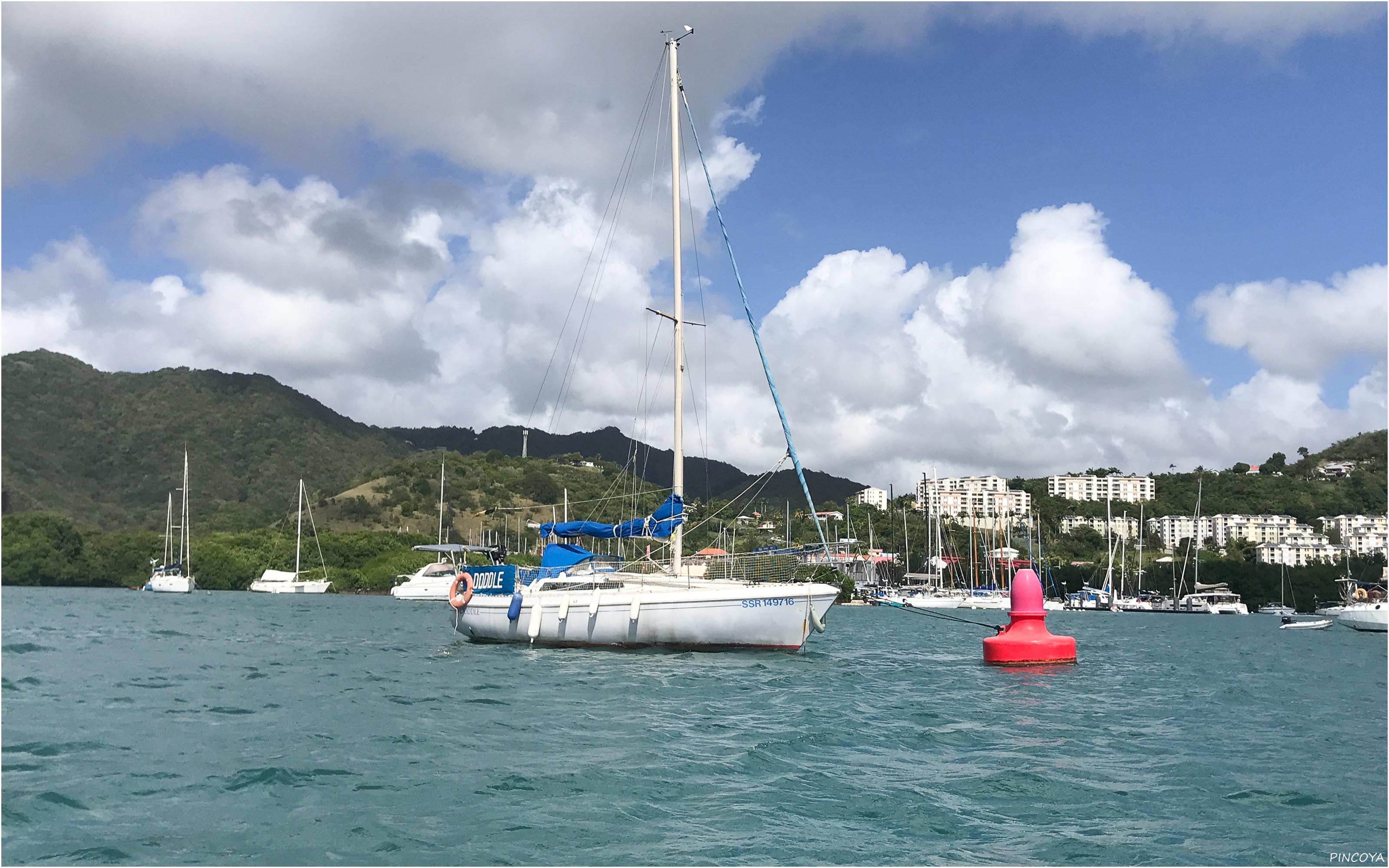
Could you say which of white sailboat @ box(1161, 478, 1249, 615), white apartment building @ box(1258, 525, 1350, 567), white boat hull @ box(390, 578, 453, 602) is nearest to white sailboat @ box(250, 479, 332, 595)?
white boat hull @ box(390, 578, 453, 602)

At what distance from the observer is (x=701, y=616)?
2397 cm

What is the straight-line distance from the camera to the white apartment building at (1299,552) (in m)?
139

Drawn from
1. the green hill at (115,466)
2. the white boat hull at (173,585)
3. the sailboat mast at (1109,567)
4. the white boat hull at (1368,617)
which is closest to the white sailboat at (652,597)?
the white boat hull at (1368,617)

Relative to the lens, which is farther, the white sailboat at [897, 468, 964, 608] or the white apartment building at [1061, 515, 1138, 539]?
the white apartment building at [1061, 515, 1138, 539]

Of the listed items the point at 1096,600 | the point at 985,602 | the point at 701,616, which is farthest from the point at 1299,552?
the point at 701,616

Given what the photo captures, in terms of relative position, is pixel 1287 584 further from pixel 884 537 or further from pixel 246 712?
pixel 246 712

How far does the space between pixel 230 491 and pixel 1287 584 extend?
16299 centimetres

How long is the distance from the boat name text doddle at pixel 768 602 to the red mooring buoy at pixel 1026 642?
5.80 metres

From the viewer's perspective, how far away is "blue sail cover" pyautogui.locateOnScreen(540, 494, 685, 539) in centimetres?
2689

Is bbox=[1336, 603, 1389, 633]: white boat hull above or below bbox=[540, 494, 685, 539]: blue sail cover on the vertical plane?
below

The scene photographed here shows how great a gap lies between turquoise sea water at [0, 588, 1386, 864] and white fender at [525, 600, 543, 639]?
4.42 feet

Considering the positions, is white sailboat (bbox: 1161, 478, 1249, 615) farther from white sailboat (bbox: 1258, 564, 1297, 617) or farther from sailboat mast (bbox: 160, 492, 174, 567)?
sailboat mast (bbox: 160, 492, 174, 567)

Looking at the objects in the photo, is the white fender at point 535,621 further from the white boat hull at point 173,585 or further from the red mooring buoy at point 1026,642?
the white boat hull at point 173,585

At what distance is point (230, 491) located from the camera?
587 feet
